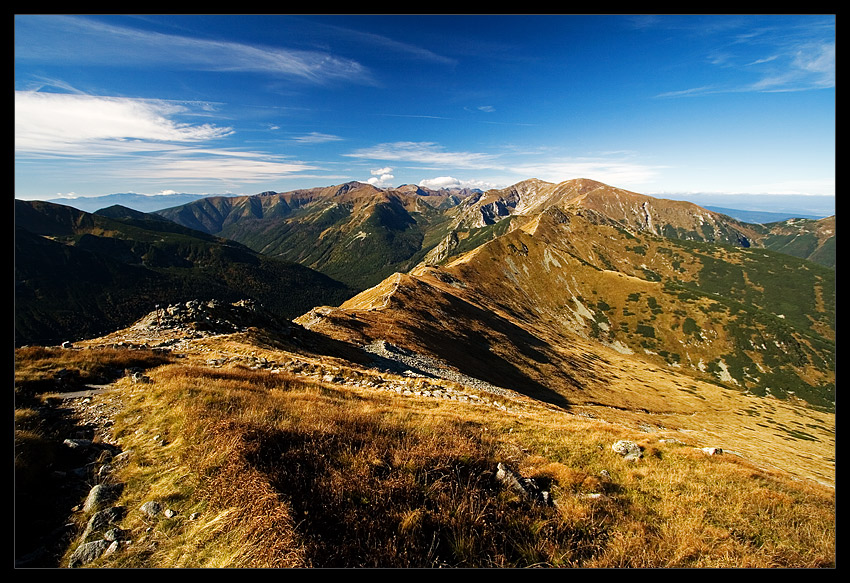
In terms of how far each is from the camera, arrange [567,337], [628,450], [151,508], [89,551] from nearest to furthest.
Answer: [89,551], [151,508], [628,450], [567,337]

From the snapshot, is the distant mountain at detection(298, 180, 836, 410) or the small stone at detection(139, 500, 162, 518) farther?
the distant mountain at detection(298, 180, 836, 410)

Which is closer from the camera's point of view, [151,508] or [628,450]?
[151,508]

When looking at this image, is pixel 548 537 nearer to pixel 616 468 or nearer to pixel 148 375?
pixel 616 468

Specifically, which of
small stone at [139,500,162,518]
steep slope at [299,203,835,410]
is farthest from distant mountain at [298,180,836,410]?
small stone at [139,500,162,518]

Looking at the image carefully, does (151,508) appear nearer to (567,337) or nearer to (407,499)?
(407,499)

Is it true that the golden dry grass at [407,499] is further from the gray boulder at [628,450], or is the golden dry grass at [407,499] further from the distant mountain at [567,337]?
the distant mountain at [567,337]

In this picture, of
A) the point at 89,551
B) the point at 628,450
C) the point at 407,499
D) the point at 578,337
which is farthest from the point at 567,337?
the point at 89,551

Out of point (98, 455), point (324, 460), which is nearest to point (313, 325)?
point (98, 455)

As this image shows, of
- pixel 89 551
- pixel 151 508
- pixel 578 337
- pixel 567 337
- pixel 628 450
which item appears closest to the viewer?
pixel 89 551

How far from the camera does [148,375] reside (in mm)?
16109

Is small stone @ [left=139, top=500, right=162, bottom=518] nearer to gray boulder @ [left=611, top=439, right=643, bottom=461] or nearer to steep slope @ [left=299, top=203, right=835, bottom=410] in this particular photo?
gray boulder @ [left=611, top=439, right=643, bottom=461]

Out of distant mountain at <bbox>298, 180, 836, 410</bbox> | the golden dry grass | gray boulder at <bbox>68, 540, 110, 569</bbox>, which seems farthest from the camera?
distant mountain at <bbox>298, 180, 836, 410</bbox>
